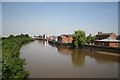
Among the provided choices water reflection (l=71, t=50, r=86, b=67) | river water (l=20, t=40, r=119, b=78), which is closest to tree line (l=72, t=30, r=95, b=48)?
water reflection (l=71, t=50, r=86, b=67)

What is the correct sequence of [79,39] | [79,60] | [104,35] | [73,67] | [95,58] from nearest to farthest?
[73,67] < [79,60] < [95,58] < [79,39] < [104,35]

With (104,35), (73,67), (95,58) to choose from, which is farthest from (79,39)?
(73,67)

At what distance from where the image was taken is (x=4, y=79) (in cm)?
775

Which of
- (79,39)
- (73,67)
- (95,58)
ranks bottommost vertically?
(73,67)

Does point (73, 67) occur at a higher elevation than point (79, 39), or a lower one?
lower

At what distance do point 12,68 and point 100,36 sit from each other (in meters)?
45.3

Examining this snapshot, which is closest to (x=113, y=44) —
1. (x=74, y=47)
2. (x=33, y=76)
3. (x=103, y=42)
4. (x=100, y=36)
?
(x=103, y=42)

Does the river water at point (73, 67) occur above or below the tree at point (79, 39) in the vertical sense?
below

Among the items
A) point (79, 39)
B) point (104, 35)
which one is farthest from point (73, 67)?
point (104, 35)

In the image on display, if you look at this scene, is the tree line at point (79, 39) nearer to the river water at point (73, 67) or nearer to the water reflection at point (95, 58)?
the water reflection at point (95, 58)

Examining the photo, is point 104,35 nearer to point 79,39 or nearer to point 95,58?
point 79,39

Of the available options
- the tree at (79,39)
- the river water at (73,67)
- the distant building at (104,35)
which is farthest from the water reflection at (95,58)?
the distant building at (104,35)

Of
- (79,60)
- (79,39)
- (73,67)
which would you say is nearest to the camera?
(73,67)

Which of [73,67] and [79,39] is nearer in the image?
[73,67]
